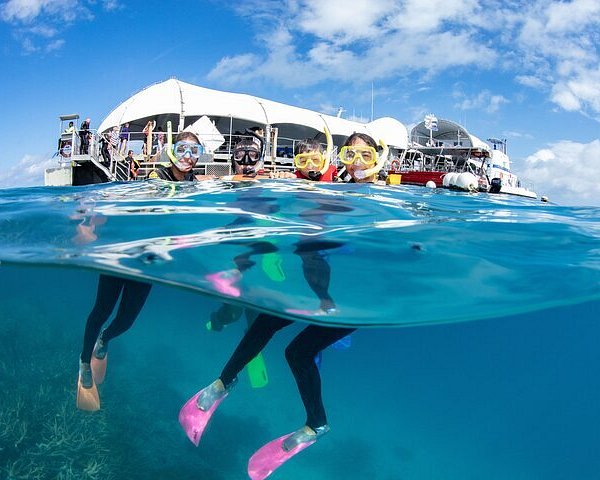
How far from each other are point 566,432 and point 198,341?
2501 cm

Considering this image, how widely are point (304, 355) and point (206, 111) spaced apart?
2671 cm

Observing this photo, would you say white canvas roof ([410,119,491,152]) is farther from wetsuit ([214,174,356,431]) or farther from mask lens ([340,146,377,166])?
wetsuit ([214,174,356,431])

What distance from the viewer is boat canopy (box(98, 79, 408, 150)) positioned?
1123 inches

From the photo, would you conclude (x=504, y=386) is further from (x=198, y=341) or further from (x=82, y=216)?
(x=82, y=216)

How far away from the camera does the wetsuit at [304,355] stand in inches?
168

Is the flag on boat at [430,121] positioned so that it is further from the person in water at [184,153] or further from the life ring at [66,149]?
the person in water at [184,153]

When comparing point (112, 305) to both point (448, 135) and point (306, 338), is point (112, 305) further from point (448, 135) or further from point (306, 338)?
point (448, 135)

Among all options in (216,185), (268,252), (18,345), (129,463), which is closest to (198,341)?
(18,345)

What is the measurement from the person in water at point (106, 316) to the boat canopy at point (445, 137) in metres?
31.0

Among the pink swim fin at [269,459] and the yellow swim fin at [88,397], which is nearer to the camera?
the pink swim fin at [269,459]

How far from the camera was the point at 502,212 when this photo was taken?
284 inches

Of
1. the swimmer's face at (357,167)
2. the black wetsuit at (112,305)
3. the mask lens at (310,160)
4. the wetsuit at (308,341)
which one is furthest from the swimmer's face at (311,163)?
the black wetsuit at (112,305)

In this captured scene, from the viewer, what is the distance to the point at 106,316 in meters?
5.53

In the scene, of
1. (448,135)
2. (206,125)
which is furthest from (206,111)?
(448,135)
